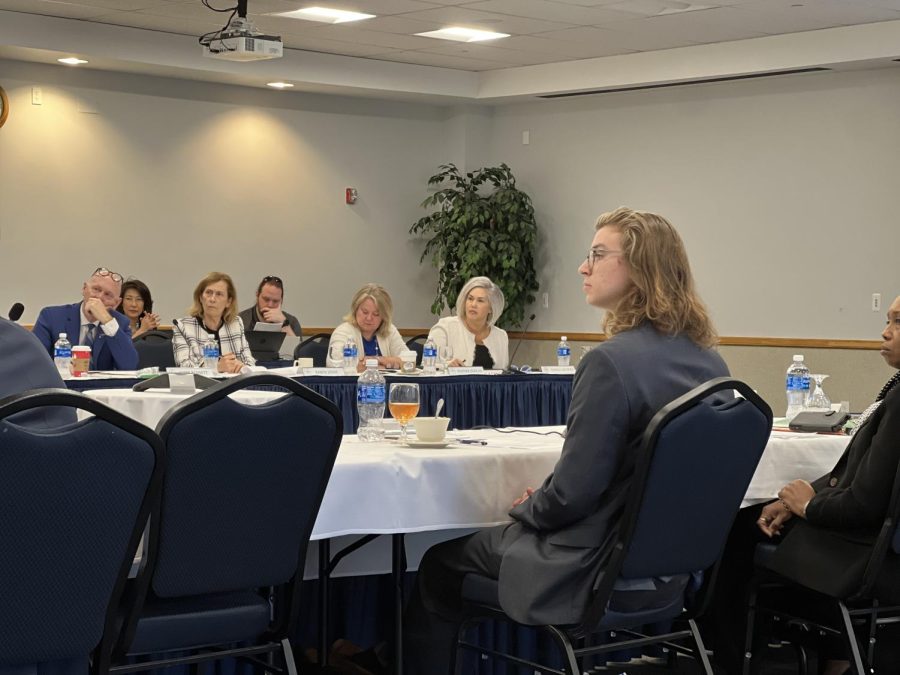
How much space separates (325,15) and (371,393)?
5.63 meters

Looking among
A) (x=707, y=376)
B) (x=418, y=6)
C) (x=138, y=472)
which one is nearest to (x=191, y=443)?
(x=138, y=472)

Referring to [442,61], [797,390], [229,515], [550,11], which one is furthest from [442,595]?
[442,61]

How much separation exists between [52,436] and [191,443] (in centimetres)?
40

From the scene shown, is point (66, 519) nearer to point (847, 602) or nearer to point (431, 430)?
point (431, 430)

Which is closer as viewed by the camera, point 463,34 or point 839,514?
point 839,514

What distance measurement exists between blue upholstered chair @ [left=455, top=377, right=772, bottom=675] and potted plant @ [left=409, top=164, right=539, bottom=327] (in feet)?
26.1

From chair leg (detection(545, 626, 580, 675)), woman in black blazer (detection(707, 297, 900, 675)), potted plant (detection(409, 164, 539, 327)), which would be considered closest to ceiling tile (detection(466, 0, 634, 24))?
potted plant (detection(409, 164, 539, 327))

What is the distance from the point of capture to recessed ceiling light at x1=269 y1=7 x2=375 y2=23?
866cm

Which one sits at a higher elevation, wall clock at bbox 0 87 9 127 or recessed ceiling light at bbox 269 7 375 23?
recessed ceiling light at bbox 269 7 375 23

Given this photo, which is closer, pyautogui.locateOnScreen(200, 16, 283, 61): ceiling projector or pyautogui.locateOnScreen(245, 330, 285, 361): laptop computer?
pyautogui.locateOnScreen(200, 16, 283, 61): ceiling projector

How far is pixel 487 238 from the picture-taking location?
11055 mm

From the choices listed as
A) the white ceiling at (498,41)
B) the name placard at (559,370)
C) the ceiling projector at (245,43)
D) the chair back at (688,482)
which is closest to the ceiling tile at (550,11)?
the white ceiling at (498,41)

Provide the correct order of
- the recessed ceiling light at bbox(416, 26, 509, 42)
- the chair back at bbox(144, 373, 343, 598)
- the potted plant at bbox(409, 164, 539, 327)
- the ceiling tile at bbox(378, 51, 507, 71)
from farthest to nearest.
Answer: the potted plant at bbox(409, 164, 539, 327) < the ceiling tile at bbox(378, 51, 507, 71) < the recessed ceiling light at bbox(416, 26, 509, 42) < the chair back at bbox(144, 373, 343, 598)

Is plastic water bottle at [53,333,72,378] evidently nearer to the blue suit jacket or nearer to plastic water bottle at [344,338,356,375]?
the blue suit jacket
